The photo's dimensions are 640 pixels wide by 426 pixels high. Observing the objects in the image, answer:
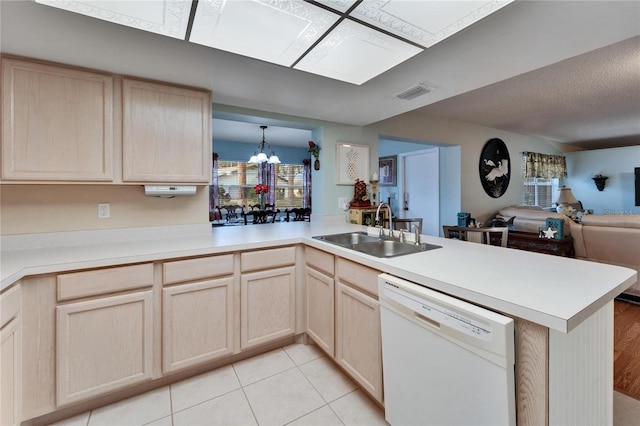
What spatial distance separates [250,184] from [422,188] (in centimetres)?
459

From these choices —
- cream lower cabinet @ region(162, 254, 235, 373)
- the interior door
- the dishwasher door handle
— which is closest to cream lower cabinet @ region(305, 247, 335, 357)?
cream lower cabinet @ region(162, 254, 235, 373)

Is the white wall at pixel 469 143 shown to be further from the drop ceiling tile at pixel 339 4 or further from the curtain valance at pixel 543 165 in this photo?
the drop ceiling tile at pixel 339 4

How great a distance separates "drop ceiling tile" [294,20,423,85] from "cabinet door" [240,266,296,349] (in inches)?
55.7

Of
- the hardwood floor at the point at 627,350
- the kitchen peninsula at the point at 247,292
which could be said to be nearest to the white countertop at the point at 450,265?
the kitchen peninsula at the point at 247,292

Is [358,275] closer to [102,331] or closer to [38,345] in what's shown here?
[102,331]

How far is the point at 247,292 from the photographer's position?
1981 millimetres

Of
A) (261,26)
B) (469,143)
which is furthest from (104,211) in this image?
(469,143)

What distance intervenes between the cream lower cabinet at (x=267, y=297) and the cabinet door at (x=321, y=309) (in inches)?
5.1

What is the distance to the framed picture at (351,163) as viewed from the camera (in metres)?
3.24

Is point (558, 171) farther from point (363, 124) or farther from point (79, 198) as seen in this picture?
point (79, 198)

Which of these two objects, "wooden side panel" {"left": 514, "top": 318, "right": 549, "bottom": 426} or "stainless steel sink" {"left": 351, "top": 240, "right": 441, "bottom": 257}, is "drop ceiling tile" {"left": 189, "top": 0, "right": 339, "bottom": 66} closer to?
"stainless steel sink" {"left": 351, "top": 240, "right": 441, "bottom": 257}

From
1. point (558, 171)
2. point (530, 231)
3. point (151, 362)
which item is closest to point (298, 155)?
point (530, 231)

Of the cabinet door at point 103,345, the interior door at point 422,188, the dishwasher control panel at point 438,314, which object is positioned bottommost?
the cabinet door at point 103,345

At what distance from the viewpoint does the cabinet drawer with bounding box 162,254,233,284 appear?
5.65 feet
